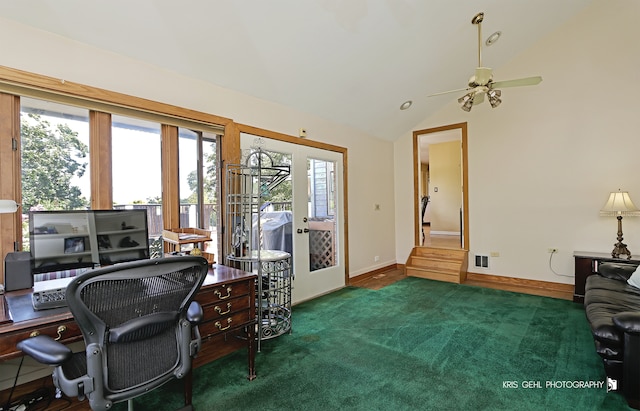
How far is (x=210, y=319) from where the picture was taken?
7.03 feet

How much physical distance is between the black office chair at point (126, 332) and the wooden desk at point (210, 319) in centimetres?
16

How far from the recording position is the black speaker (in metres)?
1.88

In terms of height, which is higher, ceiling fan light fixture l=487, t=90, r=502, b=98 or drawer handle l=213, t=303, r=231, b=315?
ceiling fan light fixture l=487, t=90, r=502, b=98

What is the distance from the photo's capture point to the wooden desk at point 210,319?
4.72ft

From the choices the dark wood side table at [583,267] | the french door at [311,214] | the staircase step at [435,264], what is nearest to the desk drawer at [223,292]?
the french door at [311,214]

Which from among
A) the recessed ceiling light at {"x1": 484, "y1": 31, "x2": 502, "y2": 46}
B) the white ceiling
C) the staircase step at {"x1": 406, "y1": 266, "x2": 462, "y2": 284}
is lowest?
the staircase step at {"x1": 406, "y1": 266, "x2": 462, "y2": 284}

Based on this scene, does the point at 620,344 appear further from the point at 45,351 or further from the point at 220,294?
the point at 45,351

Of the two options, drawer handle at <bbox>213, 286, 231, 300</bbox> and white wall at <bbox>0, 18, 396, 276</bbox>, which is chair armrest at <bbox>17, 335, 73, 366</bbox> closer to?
drawer handle at <bbox>213, 286, 231, 300</bbox>

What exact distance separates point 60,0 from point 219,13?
1.03m

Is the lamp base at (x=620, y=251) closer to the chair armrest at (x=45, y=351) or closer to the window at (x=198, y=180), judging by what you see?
the window at (x=198, y=180)

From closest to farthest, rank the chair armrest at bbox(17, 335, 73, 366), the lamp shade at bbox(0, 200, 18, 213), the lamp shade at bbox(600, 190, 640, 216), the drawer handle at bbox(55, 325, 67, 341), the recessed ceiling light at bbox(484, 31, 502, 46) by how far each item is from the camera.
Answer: the chair armrest at bbox(17, 335, 73, 366), the drawer handle at bbox(55, 325, 67, 341), the lamp shade at bbox(0, 200, 18, 213), the lamp shade at bbox(600, 190, 640, 216), the recessed ceiling light at bbox(484, 31, 502, 46)

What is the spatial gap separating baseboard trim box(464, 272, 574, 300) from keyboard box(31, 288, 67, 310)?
203 inches

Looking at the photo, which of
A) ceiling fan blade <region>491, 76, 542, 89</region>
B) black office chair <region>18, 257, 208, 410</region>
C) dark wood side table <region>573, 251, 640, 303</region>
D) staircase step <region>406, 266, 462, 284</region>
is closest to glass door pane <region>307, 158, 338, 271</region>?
staircase step <region>406, 266, 462, 284</region>

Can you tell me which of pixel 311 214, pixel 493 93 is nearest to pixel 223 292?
Answer: pixel 311 214
